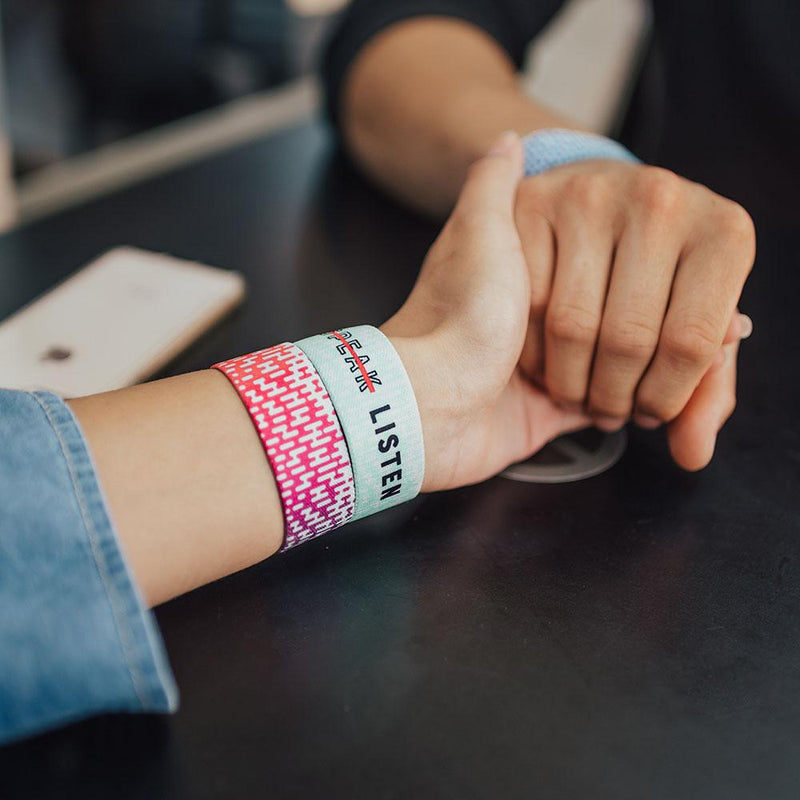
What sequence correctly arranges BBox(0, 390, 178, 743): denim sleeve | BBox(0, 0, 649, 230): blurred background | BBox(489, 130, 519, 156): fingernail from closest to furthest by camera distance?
BBox(0, 390, 178, 743): denim sleeve → BBox(489, 130, 519, 156): fingernail → BBox(0, 0, 649, 230): blurred background

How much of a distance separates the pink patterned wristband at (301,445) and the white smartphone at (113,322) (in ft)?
0.56

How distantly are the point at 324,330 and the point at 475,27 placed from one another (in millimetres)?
533

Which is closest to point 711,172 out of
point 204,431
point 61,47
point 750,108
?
point 750,108

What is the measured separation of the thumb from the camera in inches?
23.9

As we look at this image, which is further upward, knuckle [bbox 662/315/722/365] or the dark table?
knuckle [bbox 662/315/722/365]

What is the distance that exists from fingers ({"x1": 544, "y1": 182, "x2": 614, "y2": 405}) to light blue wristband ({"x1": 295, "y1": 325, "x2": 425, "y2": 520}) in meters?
0.14

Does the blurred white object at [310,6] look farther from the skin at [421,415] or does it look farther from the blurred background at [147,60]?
the skin at [421,415]

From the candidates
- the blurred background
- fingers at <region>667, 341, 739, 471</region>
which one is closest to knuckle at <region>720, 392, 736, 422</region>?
fingers at <region>667, 341, 739, 471</region>

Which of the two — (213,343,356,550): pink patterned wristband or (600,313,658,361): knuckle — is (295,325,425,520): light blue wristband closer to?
(213,343,356,550): pink patterned wristband

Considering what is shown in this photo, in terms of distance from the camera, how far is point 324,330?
0.68 m

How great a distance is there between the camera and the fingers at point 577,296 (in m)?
0.56

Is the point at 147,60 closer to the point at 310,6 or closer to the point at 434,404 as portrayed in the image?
the point at 310,6

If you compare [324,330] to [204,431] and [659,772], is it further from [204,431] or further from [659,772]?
[659,772]

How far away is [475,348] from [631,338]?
104mm
